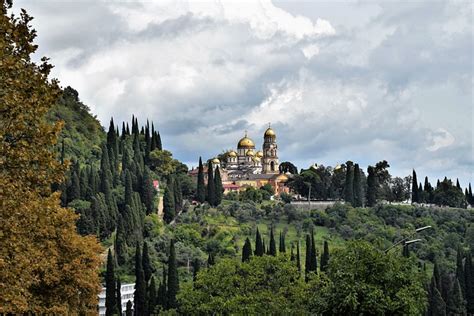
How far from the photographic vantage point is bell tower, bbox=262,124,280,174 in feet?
449

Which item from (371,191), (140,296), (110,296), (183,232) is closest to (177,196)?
(183,232)

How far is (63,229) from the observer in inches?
1395

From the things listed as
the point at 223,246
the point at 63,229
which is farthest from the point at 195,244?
the point at 63,229

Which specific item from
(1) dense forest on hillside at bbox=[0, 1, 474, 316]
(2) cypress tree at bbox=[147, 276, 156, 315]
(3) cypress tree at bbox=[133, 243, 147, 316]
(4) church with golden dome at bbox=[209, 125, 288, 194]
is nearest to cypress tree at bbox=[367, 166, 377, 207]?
(1) dense forest on hillside at bbox=[0, 1, 474, 316]

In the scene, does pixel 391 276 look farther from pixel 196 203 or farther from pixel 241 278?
pixel 196 203

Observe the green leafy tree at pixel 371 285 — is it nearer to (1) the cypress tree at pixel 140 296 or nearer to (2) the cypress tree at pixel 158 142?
(1) the cypress tree at pixel 140 296

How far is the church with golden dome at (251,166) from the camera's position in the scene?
130875mm

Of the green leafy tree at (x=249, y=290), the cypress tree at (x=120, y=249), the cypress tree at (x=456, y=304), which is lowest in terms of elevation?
the cypress tree at (x=456, y=304)

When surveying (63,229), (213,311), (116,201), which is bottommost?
(213,311)

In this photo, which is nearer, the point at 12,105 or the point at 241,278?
the point at 12,105

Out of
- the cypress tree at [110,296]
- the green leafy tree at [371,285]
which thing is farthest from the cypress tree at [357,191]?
the green leafy tree at [371,285]

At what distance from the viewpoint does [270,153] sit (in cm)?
13862

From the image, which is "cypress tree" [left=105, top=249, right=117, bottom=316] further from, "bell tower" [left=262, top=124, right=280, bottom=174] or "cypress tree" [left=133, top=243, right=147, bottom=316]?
"bell tower" [left=262, top=124, right=280, bottom=174]

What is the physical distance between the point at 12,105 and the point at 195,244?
6951cm
